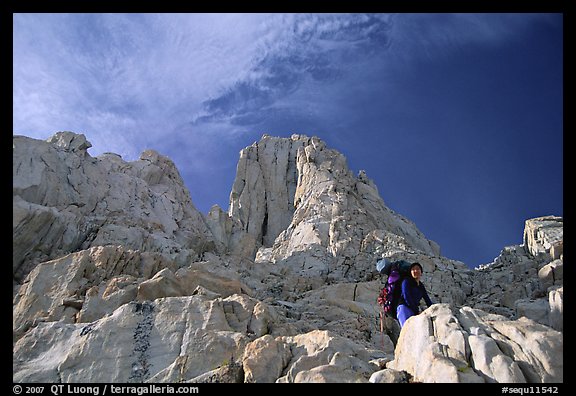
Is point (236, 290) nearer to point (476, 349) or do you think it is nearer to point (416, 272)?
point (416, 272)

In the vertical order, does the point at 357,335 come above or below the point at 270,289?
below

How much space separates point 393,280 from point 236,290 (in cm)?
1211

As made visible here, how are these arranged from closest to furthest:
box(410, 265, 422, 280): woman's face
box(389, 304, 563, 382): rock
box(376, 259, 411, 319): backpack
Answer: box(389, 304, 563, 382): rock, box(410, 265, 422, 280): woman's face, box(376, 259, 411, 319): backpack

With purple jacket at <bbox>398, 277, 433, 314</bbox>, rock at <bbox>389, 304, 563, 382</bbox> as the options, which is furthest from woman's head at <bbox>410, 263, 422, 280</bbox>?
rock at <bbox>389, 304, 563, 382</bbox>

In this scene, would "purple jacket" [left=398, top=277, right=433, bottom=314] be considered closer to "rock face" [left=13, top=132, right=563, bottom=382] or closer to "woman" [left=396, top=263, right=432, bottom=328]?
"woman" [left=396, top=263, right=432, bottom=328]

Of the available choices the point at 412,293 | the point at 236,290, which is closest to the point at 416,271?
the point at 412,293

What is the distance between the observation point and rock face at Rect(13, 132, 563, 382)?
12445mm

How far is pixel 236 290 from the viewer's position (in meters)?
25.9

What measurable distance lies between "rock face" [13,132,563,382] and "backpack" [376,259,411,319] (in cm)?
168

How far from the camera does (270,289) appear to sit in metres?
36.2

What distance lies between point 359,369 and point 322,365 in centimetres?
103
